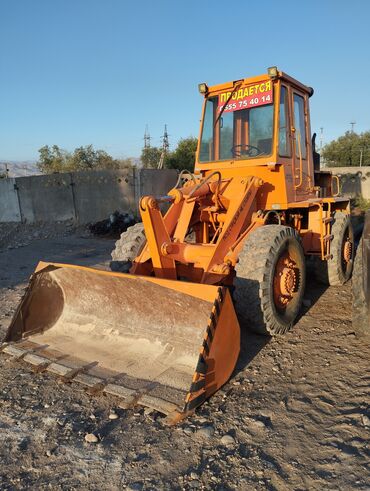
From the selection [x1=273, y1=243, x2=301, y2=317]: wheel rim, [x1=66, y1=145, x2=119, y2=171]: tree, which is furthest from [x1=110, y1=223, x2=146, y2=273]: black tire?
[x1=66, y1=145, x2=119, y2=171]: tree

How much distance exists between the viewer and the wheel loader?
3.35 m

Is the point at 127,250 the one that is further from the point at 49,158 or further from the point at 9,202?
the point at 49,158

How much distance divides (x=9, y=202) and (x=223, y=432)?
15338 mm

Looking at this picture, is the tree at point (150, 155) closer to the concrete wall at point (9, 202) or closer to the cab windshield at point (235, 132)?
the concrete wall at point (9, 202)

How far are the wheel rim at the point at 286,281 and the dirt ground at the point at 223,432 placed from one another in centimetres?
47

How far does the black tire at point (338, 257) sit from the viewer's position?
6109mm

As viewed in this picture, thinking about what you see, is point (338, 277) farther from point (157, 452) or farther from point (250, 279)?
Answer: point (157, 452)

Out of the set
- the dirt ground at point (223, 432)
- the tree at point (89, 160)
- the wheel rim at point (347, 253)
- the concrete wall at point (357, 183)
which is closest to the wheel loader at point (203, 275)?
the dirt ground at point (223, 432)

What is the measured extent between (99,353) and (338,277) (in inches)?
154

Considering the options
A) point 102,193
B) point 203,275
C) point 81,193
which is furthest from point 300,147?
point 81,193

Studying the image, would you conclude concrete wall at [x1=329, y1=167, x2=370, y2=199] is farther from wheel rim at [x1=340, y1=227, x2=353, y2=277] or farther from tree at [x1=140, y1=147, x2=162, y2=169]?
tree at [x1=140, y1=147, x2=162, y2=169]

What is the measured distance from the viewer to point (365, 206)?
15094mm

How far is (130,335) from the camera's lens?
4.12 meters

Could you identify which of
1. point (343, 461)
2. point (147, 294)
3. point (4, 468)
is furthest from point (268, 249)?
point (4, 468)
